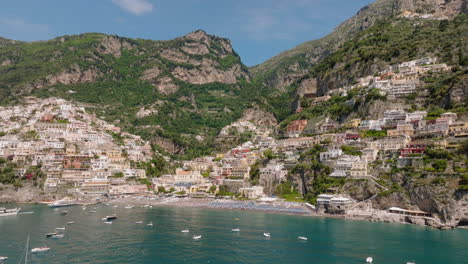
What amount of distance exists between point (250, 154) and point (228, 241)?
72.3 metres

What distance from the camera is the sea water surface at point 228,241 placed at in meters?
Answer: 41.6

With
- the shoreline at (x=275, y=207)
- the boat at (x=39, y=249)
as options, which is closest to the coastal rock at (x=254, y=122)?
the shoreline at (x=275, y=207)

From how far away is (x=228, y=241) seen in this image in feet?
162

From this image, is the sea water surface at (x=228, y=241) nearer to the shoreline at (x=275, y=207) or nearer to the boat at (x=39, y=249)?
the boat at (x=39, y=249)

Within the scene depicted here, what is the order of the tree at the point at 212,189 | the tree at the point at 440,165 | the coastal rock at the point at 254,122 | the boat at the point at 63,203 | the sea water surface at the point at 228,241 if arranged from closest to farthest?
1. the sea water surface at the point at 228,241
2. the tree at the point at 440,165
3. the boat at the point at 63,203
4. the tree at the point at 212,189
5. the coastal rock at the point at 254,122

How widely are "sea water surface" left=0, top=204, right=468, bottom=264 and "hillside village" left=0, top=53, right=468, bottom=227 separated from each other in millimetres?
12575

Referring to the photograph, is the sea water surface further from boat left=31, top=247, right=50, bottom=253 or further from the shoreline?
the shoreline

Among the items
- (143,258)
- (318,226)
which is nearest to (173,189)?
(318,226)

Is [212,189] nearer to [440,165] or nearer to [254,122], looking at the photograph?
[440,165]

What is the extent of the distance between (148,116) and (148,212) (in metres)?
106

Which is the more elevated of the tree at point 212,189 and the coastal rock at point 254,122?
the coastal rock at point 254,122

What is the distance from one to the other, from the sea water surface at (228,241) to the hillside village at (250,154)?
1257 centimetres

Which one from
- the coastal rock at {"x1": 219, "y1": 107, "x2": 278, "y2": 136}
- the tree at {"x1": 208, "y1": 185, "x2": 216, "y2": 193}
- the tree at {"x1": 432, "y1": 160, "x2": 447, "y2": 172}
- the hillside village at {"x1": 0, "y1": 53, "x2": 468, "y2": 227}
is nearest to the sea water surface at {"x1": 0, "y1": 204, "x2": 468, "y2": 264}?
the tree at {"x1": 432, "y1": 160, "x2": 447, "y2": 172}

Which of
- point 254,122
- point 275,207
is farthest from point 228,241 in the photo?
point 254,122
